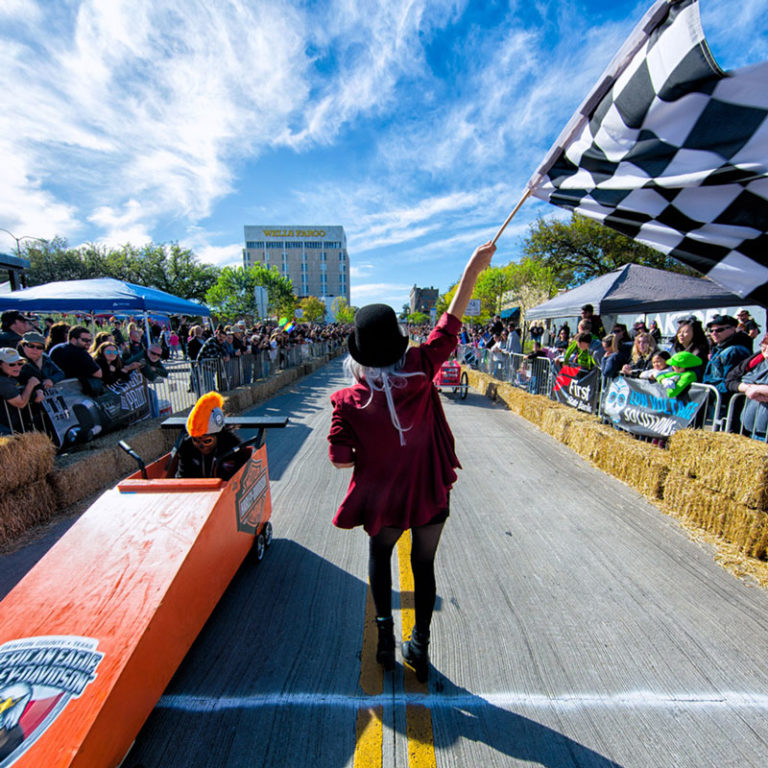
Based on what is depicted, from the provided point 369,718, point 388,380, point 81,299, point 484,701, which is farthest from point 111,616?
point 81,299

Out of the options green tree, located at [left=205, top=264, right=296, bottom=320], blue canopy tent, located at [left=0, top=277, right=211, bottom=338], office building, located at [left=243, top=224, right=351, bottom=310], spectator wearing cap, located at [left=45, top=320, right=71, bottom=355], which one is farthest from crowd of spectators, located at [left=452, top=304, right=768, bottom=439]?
office building, located at [left=243, top=224, right=351, bottom=310]

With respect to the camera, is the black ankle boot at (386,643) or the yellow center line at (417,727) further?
the black ankle boot at (386,643)

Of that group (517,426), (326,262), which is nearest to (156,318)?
(517,426)

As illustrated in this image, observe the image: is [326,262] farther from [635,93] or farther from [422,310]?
[635,93]

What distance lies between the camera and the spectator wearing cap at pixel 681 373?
15.5ft

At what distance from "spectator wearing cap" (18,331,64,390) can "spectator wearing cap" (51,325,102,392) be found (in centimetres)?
32

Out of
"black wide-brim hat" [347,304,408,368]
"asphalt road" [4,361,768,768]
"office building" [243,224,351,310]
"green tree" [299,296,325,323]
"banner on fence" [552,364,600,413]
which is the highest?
"office building" [243,224,351,310]

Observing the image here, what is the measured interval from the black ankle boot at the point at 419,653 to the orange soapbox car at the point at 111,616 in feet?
4.02

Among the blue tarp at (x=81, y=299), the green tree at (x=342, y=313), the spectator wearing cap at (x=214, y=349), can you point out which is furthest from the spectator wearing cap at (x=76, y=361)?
the green tree at (x=342, y=313)

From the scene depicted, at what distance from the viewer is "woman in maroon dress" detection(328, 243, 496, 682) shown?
1.71 metres

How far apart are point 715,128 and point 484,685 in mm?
3048

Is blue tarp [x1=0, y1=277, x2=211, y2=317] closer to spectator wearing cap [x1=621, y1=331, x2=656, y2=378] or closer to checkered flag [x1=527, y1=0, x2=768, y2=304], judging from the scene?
checkered flag [x1=527, y1=0, x2=768, y2=304]

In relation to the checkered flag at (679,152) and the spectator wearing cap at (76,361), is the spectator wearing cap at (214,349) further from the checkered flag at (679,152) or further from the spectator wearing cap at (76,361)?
the checkered flag at (679,152)

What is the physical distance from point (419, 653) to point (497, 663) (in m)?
0.51
